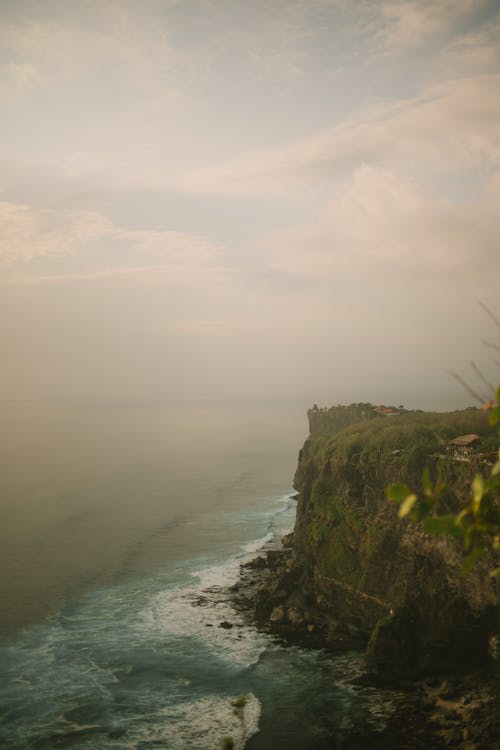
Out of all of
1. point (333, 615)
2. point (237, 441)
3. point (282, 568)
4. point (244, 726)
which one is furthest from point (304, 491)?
point (237, 441)

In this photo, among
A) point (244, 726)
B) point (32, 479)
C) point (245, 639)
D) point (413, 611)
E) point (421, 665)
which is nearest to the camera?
point (244, 726)

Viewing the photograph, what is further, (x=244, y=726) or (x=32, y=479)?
(x=32, y=479)

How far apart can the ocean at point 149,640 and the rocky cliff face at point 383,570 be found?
2.81 meters

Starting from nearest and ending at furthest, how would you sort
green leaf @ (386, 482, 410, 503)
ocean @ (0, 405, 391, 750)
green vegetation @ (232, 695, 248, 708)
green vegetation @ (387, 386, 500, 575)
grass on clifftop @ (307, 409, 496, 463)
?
1. green vegetation @ (387, 386, 500, 575)
2. green leaf @ (386, 482, 410, 503)
3. ocean @ (0, 405, 391, 750)
4. green vegetation @ (232, 695, 248, 708)
5. grass on clifftop @ (307, 409, 496, 463)

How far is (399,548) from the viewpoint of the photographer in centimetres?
3503

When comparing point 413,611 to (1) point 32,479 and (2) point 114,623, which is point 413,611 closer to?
(2) point 114,623

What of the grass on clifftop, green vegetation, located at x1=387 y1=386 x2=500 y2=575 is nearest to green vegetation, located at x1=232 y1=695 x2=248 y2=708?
the grass on clifftop

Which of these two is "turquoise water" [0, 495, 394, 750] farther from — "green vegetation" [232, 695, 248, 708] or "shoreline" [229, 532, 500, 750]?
"shoreline" [229, 532, 500, 750]

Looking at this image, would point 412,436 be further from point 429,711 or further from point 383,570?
point 429,711

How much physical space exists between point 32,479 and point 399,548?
78593mm

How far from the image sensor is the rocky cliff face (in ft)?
A: 96.3

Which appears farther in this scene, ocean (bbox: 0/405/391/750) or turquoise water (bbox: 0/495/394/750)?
ocean (bbox: 0/405/391/750)

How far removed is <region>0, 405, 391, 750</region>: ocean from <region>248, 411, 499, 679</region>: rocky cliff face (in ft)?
9.22

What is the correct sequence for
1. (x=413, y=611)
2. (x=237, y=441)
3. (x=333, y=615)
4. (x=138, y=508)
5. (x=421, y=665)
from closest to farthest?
1. (x=421, y=665)
2. (x=413, y=611)
3. (x=333, y=615)
4. (x=138, y=508)
5. (x=237, y=441)
